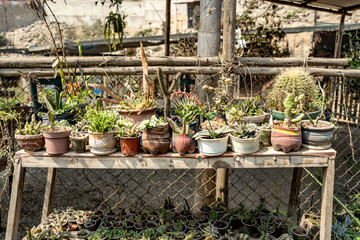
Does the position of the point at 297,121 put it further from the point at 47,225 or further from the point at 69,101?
the point at 47,225

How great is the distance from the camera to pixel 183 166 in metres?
2.03

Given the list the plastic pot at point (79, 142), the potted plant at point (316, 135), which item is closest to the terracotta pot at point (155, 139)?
the plastic pot at point (79, 142)

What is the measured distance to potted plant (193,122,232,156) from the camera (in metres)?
1.98

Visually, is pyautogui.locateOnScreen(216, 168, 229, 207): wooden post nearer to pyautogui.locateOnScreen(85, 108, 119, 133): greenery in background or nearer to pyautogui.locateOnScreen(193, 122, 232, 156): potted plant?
pyautogui.locateOnScreen(193, 122, 232, 156): potted plant

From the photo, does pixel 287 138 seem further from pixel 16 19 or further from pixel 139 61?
pixel 16 19

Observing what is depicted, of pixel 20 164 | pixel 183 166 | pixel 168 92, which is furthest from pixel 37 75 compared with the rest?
pixel 183 166

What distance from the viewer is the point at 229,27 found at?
2.49 meters

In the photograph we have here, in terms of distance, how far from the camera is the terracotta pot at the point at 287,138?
1.98 m

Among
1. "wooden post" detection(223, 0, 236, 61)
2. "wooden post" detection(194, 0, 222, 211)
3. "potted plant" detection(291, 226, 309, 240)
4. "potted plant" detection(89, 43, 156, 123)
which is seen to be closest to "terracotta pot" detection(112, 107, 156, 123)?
"potted plant" detection(89, 43, 156, 123)

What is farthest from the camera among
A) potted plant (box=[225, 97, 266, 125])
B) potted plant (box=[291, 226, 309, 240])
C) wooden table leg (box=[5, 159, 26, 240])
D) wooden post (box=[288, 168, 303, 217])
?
wooden post (box=[288, 168, 303, 217])

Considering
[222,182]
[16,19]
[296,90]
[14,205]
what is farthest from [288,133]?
[16,19]

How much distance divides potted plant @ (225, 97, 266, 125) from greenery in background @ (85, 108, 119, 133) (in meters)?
0.85

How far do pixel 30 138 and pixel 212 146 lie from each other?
4.02 ft

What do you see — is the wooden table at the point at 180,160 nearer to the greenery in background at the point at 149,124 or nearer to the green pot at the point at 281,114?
the greenery in background at the point at 149,124
